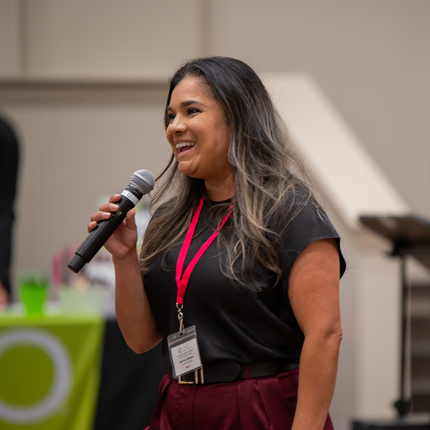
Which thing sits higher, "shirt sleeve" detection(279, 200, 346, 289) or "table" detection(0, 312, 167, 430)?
"shirt sleeve" detection(279, 200, 346, 289)

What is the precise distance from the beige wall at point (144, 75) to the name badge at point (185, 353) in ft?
13.3

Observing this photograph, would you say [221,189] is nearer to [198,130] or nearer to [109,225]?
[198,130]

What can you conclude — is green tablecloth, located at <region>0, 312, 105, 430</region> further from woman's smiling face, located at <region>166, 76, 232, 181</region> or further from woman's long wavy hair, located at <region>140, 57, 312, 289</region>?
woman's smiling face, located at <region>166, 76, 232, 181</region>

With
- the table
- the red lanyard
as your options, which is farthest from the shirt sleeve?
the table

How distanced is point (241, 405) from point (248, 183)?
49 centimetres

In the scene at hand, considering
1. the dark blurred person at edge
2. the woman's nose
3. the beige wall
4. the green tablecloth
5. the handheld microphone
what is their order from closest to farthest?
1. the handheld microphone
2. the woman's nose
3. the green tablecloth
4. the dark blurred person at edge
5. the beige wall

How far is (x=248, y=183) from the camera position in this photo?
53.2 inches

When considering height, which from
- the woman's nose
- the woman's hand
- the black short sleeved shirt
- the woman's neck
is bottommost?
the black short sleeved shirt

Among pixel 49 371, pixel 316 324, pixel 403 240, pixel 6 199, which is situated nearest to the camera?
pixel 316 324

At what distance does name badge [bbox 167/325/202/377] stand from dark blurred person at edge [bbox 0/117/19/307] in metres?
1.66

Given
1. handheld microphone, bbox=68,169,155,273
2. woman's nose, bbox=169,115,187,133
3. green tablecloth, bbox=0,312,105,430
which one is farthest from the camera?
green tablecloth, bbox=0,312,105,430

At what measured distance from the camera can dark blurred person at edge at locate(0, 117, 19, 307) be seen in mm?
2756

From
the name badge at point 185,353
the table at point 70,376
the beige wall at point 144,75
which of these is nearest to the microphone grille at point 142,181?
the name badge at point 185,353

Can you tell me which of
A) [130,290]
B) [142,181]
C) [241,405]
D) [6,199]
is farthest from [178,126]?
[6,199]
